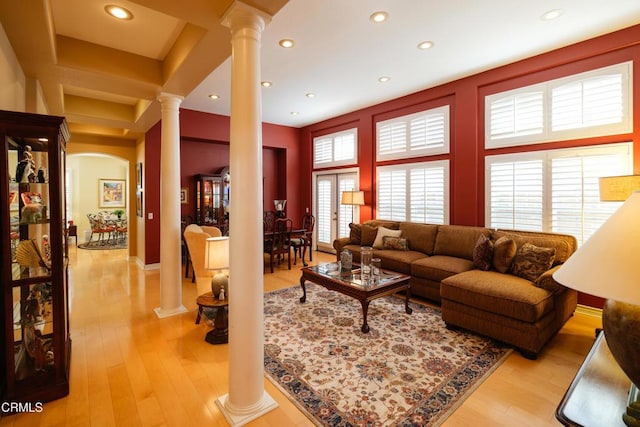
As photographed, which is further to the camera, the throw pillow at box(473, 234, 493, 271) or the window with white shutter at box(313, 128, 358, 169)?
the window with white shutter at box(313, 128, 358, 169)

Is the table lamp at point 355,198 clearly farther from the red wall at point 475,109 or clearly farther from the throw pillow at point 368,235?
the throw pillow at point 368,235

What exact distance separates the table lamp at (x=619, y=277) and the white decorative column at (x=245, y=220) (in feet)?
5.27

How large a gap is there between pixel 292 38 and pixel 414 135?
2875mm

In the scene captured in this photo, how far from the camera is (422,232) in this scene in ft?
16.0

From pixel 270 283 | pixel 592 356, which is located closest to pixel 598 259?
pixel 592 356

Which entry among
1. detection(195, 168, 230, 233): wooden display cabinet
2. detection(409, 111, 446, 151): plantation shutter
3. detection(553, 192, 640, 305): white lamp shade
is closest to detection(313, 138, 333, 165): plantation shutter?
detection(409, 111, 446, 151): plantation shutter

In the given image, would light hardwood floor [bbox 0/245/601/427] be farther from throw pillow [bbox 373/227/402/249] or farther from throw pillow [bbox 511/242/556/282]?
throw pillow [bbox 373/227/402/249]

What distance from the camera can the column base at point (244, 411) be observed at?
1.94m

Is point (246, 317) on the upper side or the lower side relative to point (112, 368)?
upper

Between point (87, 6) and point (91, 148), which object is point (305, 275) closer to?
point (87, 6)

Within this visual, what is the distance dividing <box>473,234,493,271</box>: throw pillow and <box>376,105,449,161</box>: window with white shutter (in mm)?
1917

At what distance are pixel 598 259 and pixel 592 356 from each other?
2.83 feet

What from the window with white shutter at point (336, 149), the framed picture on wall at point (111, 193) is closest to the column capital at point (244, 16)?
the window with white shutter at point (336, 149)

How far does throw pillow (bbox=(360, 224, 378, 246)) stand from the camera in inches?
212
